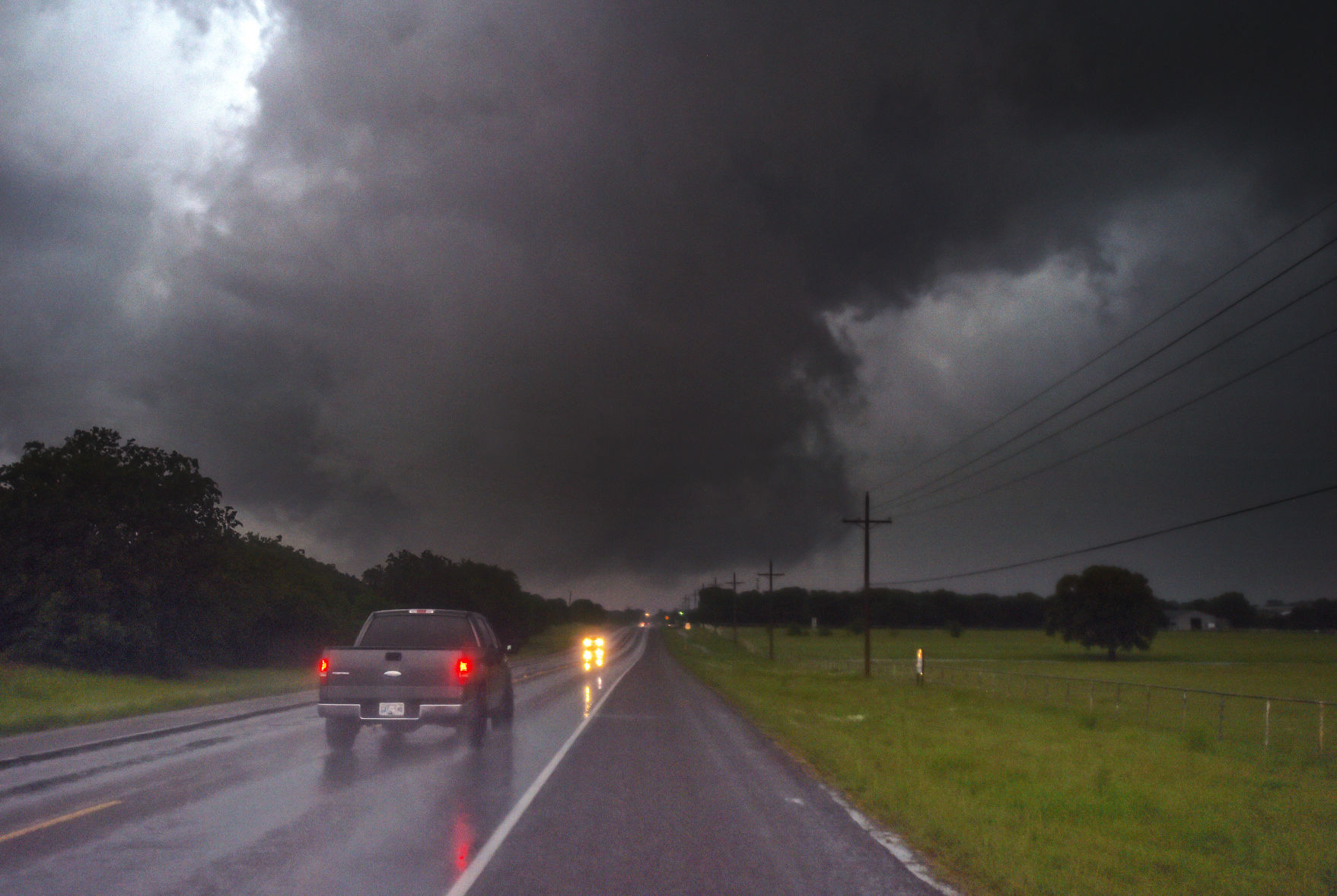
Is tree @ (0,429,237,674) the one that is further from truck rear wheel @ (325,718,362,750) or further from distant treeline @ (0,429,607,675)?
truck rear wheel @ (325,718,362,750)

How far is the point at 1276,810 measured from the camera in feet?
45.0

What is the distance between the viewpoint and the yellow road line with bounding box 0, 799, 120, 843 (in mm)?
9312

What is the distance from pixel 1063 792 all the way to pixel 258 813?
9477 millimetres

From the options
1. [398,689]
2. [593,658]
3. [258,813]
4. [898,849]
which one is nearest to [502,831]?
[258,813]

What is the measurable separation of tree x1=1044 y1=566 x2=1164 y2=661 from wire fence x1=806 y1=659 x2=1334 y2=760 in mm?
43068

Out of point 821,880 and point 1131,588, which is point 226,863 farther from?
point 1131,588

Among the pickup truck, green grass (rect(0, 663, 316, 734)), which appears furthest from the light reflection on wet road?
green grass (rect(0, 663, 316, 734))

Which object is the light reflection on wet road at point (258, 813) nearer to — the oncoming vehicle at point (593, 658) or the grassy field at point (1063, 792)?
the grassy field at point (1063, 792)

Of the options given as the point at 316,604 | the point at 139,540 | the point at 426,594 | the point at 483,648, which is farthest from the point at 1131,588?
the point at 483,648

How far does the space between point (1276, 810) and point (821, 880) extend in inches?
351

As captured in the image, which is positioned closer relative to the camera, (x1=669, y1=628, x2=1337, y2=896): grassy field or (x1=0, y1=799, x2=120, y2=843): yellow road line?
(x1=669, y1=628, x2=1337, y2=896): grassy field

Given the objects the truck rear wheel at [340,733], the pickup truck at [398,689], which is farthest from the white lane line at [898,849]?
the truck rear wheel at [340,733]

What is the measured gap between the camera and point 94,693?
2895 centimetres

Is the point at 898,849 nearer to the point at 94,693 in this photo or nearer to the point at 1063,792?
the point at 1063,792
